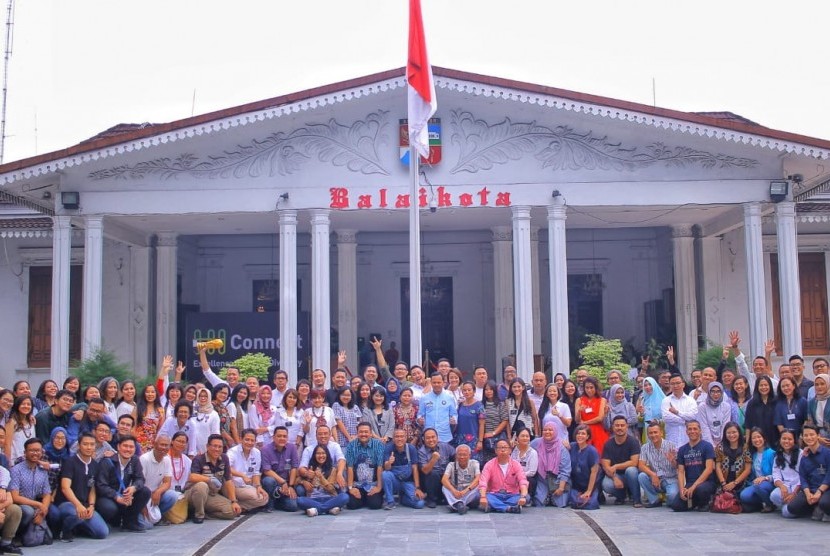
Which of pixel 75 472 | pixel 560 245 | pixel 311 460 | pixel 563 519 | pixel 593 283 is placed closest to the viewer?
pixel 75 472

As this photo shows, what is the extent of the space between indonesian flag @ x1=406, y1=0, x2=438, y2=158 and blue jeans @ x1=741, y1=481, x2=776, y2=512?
19.3 feet

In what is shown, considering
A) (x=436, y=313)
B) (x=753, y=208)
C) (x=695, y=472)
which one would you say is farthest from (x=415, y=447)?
(x=436, y=313)

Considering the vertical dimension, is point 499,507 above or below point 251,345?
below

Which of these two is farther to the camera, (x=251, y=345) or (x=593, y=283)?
(x=593, y=283)

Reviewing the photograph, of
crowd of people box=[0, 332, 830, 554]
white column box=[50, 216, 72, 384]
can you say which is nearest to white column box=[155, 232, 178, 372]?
white column box=[50, 216, 72, 384]

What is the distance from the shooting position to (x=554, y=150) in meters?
15.3

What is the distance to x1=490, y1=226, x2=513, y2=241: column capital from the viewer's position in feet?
64.1

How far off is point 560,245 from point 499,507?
644cm

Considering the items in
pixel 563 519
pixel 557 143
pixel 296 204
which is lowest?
pixel 563 519

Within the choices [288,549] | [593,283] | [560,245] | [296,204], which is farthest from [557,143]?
[288,549]

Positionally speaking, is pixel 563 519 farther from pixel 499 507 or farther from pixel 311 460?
pixel 311 460

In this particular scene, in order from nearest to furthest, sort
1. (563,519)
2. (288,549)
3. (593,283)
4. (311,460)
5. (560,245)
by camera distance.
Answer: (288,549), (563,519), (311,460), (560,245), (593,283)

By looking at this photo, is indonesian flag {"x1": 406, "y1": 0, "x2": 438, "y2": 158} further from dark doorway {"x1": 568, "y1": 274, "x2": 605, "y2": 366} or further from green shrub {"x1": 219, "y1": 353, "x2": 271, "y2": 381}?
dark doorway {"x1": 568, "y1": 274, "x2": 605, "y2": 366}

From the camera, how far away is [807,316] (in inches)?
772
